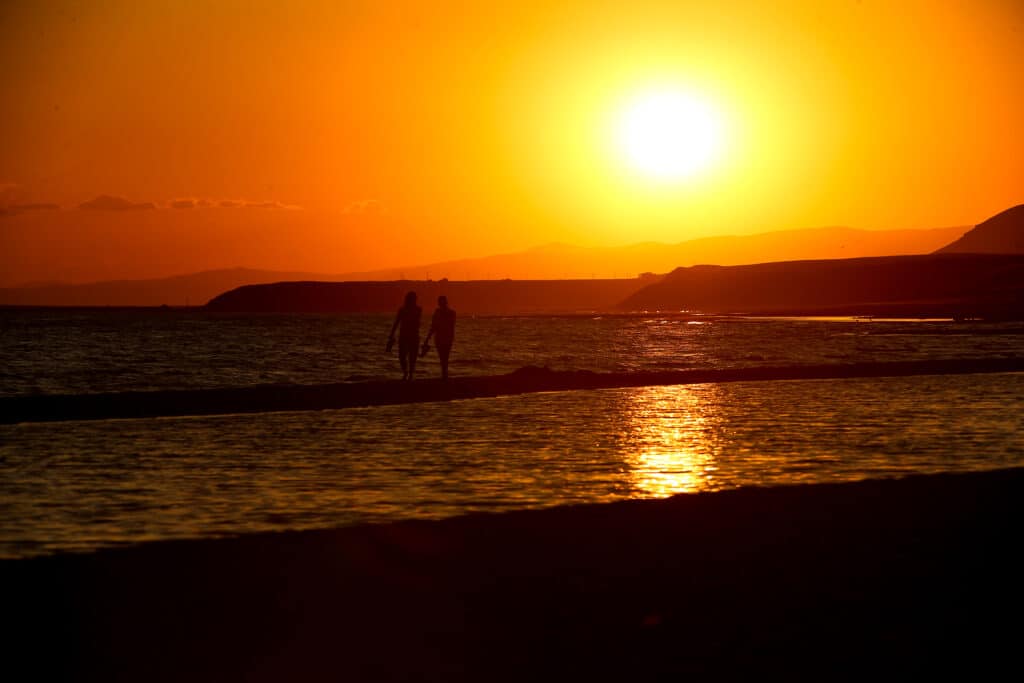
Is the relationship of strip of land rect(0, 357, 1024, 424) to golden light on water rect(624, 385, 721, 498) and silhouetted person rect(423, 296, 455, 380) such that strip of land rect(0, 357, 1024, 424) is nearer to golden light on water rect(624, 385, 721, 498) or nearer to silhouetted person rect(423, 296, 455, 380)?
silhouetted person rect(423, 296, 455, 380)

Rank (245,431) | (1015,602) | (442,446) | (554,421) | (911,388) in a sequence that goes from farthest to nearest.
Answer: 1. (911,388)
2. (554,421)
3. (245,431)
4. (442,446)
5. (1015,602)

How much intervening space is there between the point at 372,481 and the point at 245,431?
7.42 metres

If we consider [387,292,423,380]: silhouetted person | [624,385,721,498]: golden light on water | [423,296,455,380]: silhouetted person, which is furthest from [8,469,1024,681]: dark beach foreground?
[423,296,455,380]: silhouetted person

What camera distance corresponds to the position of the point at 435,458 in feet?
55.2

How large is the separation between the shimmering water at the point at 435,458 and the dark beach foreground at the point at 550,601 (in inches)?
64.6

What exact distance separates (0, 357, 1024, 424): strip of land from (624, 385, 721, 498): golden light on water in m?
3.84

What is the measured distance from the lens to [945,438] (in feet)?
61.6

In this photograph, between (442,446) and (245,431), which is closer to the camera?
(442,446)

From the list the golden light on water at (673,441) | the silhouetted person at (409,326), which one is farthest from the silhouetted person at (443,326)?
the golden light on water at (673,441)

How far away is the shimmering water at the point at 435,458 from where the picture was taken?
12.2m

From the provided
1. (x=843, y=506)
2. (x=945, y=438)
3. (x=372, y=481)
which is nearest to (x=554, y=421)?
(x=945, y=438)

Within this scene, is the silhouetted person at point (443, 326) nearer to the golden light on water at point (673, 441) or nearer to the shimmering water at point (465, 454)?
the shimmering water at point (465, 454)

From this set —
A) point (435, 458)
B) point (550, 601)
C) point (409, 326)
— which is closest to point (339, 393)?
point (409, 326)

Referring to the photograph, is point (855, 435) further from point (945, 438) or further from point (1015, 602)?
point (1015, 602)
